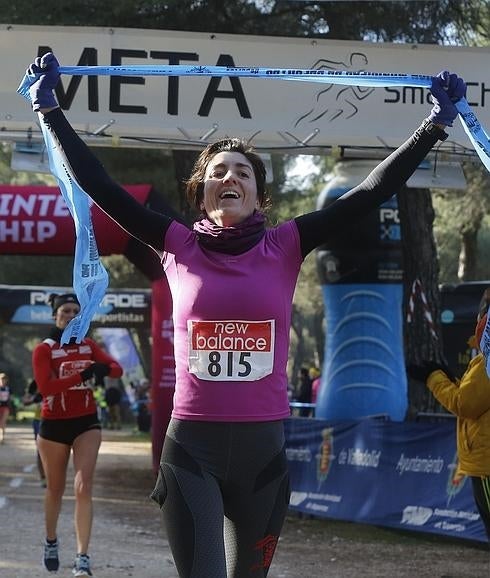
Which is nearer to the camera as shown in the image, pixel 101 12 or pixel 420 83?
pixel 420 83

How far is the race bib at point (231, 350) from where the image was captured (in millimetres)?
3844

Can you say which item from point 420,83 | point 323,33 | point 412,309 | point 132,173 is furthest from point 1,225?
point 132,173

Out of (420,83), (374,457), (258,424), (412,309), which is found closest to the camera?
(258,424)

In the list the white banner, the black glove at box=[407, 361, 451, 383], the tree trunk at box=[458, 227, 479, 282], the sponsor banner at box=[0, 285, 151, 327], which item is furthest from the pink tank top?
the sponsor banner at box=[0, 285, 151, 327]

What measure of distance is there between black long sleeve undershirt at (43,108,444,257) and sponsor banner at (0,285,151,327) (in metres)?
25.0

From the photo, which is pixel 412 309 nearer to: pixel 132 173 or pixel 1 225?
pixel 1 225

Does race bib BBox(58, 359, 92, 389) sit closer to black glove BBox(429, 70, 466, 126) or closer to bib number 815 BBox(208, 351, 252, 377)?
bib number 815 BBox(208, 351, 252, 377)

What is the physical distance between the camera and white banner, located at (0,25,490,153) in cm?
861

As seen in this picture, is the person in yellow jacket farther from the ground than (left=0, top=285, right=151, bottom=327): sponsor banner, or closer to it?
closer to it

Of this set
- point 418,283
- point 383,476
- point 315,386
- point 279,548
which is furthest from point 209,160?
point 315,386

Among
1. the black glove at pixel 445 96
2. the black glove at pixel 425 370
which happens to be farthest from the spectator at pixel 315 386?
the black glove at pixel 445 96

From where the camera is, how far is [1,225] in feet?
38.2

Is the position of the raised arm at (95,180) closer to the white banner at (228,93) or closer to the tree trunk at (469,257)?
the white banner at (228,93)

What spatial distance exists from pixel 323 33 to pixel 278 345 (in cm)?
832
